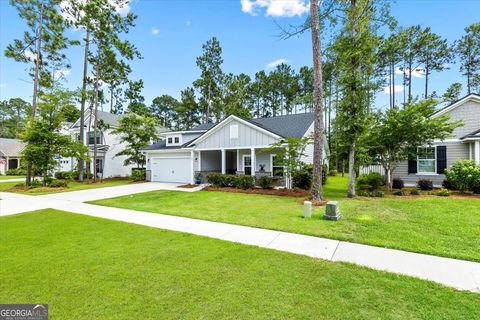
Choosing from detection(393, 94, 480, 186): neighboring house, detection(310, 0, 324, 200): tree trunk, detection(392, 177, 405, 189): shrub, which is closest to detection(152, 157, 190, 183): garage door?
detection(310, 0, 324, 200): tree trunk

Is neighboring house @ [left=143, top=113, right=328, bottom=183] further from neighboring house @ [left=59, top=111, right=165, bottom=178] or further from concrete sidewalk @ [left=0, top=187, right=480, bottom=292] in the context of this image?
concrete sidewalk @ [left=0, top=187, right=480, bottom=292]

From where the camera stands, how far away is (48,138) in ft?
54.0

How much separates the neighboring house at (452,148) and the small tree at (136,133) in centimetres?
2141

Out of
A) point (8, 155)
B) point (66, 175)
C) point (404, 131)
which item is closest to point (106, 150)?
point (66, 175)

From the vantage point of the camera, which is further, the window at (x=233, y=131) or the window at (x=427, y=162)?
the window at (x=233, y=131)

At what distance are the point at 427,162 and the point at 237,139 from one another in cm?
1178

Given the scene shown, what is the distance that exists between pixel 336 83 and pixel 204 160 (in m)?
11.6

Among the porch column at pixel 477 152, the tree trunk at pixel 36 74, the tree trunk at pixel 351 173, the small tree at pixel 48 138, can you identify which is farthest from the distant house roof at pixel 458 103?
the tree trunk at pixel 36 74

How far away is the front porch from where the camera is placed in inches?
617

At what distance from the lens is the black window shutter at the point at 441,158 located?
44.2 ft

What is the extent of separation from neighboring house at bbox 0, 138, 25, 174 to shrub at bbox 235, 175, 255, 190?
34.7 m

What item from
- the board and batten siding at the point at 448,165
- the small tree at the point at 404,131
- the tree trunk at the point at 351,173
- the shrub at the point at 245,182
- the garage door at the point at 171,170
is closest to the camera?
the tree trunk at the point at 351,173

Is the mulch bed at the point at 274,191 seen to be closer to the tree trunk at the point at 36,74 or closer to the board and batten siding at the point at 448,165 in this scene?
the board and batten siding at the point at 448,165

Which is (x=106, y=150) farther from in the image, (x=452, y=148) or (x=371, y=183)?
(x=452, y=148)
